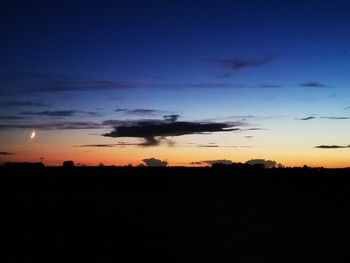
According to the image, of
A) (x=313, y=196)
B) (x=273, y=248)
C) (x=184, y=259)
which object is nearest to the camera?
(x=184, y=259)

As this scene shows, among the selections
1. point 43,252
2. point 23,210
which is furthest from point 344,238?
point 23,210

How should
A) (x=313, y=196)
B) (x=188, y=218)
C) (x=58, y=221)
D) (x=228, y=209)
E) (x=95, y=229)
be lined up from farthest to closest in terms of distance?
1. (x=313, y=196)
2. (x=228, y=209)
3. (x=188, y=218)
4. (x=58, y=221)
5. (x=95, y=229)

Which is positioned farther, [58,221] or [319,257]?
[58,221]

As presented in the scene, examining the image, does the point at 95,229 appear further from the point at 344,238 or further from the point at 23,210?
the point at 344,238

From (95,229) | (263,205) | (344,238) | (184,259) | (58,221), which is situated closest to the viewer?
(184,259)

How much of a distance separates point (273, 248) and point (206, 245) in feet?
11.6

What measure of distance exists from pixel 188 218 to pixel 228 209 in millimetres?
7482

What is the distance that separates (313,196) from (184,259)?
3556cm

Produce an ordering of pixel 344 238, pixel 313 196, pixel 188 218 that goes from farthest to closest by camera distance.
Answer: pixel 313 196
pixel 188 218
pixel 344 238

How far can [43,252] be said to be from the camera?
24.0m

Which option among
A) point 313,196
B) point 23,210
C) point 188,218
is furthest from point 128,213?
point 313,196

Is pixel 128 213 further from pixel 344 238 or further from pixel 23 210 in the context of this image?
pixel 344 238

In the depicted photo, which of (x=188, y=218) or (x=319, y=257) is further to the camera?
(x=188, y=218)

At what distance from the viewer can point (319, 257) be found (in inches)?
952
